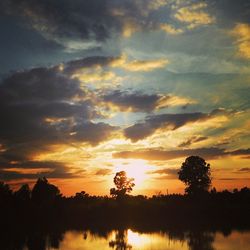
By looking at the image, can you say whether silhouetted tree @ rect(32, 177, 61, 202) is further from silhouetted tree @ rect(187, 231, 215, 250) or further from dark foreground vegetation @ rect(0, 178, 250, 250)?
silhouetted tree @ rect(187, 231, 215, 250)

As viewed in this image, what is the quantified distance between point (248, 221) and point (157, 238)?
3456 cm

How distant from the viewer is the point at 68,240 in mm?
56031

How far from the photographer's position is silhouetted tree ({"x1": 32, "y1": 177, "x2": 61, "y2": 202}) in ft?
346

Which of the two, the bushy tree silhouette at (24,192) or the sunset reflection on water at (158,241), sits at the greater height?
the bushy tree silhouette at (24,192)

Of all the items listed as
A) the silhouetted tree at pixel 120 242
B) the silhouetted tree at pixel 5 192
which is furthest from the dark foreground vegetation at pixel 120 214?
the silhouetted tree at pixel 120 242

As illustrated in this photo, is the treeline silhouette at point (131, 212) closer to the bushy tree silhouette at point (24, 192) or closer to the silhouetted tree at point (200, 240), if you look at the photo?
the bushy tree silhouette at point (24, 192)

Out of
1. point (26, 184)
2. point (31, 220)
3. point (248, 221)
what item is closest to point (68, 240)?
point (31, 220)

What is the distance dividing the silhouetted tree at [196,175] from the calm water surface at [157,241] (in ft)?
154

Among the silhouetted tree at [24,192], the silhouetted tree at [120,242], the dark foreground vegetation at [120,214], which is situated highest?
the silhouetted tree at [24,192]

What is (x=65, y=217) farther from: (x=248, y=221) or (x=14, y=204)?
(x=248, y=221)

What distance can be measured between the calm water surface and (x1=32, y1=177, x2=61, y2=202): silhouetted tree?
156 feet

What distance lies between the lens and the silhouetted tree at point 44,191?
346 feet

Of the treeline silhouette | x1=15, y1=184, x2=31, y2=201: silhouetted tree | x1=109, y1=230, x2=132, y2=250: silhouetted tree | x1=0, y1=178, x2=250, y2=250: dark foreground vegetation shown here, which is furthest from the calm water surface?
x1=15, y1=184, x2=31, y2=201: silhouetted tree

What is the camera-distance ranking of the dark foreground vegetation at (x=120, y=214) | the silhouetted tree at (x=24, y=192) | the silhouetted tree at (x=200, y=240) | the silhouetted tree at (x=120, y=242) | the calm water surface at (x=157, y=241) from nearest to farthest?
the silhouetted tree at (x=200, y=240) < the calm water surface at (x=157, y=241) < the silhouetted tree at (x=120, y=242) < the dark foreground vegetation at (x=120, y=214) < the silhouetted tree at (x=24, y=192)
